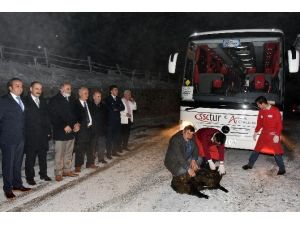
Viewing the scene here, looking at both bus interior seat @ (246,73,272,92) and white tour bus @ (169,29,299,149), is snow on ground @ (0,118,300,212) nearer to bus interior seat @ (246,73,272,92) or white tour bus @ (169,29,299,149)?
white tour bus @ (169,29,299,149)

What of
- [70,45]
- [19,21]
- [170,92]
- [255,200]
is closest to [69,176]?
[255,200]

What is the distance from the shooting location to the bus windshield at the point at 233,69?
24.2 feet

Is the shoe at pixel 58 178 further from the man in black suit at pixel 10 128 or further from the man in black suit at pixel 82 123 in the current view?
the man in black suit at pixel 10 128

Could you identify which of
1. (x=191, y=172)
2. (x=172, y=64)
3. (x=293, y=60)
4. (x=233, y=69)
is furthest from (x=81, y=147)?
(x=233, y=69)

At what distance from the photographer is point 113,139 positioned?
7.85 metres

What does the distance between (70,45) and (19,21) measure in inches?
374

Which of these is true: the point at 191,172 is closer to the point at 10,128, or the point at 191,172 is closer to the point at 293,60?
the point at 10,128

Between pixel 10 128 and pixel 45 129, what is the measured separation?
33.5 inches

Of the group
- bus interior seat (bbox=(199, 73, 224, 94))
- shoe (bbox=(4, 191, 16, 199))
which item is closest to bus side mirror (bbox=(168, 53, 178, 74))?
bus interior seat (bbox=(199, 73, 224, 94))

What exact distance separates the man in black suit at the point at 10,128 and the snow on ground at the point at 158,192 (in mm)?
457

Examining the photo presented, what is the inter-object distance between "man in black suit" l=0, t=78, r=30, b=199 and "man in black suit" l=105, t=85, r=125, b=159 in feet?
9.09

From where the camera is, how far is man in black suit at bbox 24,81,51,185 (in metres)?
5.36

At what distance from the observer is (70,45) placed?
1510 inches
